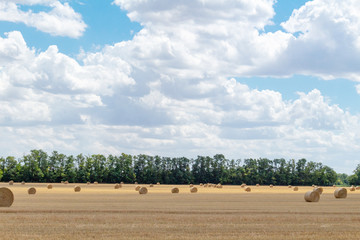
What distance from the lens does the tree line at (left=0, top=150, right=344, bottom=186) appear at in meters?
136

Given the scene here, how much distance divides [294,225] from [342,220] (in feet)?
13.1

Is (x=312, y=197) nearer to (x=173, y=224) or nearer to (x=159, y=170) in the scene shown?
(x=173, y=224)

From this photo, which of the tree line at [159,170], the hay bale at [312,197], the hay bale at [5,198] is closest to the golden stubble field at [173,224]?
the hay bale at [5,198]

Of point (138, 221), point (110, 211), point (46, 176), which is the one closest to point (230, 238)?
point (138, 221)

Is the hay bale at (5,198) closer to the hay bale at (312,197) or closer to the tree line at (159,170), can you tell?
the hay bale at (312,197)

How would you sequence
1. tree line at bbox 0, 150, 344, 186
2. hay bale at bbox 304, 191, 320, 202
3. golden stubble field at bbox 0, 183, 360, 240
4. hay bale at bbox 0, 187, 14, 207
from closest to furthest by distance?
golden stubble field at bbox 0, 183, 360, 240, hay bale at bbox 0, 187, 14, 207, hay bale at bbox 304, 191, 320, 202, tree line at bbox 0, 150, 344, 186

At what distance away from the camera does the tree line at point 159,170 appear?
136 m

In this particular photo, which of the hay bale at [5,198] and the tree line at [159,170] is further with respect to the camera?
the tree line at [159,170]

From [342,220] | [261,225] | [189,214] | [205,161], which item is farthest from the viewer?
[205,161]

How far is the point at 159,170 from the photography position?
154750mm

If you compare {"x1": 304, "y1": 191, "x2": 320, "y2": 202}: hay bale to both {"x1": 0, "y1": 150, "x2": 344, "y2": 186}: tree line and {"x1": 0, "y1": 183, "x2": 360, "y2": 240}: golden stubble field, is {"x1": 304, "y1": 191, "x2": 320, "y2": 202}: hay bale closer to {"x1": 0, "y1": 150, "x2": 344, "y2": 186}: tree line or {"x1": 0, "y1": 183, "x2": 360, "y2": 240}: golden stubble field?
{"x1": 0, "y1": 183, "x2": 360, "y2": 240}: golden stubble field

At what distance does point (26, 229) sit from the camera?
70.2 feet

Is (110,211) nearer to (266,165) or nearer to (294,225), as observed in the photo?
(294,225)

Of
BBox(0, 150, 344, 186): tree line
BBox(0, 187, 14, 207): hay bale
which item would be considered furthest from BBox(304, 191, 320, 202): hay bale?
BBox(0, 150, 344, 186): tree line
